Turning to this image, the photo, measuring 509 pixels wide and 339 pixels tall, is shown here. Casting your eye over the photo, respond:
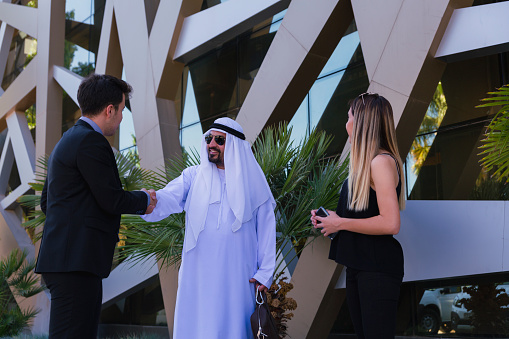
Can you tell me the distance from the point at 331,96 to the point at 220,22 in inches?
93.9

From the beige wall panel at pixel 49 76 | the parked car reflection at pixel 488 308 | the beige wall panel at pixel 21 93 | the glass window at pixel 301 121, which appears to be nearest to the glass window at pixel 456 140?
the parked car reflection at pixel 488 308

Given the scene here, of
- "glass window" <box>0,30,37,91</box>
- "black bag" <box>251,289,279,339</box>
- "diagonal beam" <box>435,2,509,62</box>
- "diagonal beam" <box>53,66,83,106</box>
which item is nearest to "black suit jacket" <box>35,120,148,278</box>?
"black bag" <box>251,289,279,339</box>

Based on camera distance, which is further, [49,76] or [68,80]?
[49,76]

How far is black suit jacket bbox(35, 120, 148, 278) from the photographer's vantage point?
316 centimetres

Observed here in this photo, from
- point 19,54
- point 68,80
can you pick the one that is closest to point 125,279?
point 68,80

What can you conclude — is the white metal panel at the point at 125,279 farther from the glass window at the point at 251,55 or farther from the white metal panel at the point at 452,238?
the white metal panel at the point at 452,238

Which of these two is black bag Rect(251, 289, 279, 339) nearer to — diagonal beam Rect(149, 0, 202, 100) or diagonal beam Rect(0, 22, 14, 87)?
diagonal beam Rect(149, 0, 202, 100)

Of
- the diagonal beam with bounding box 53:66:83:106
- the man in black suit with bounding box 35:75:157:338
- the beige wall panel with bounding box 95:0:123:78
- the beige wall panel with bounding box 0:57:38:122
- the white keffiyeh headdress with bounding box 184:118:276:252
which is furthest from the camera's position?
the beige wall panel with bounding box 0:57:38:122

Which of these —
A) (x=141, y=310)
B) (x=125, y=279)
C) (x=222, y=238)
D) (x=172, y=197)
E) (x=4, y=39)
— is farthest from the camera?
(x=4, y=39)

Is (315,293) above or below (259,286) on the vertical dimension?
below

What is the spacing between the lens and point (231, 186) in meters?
3.99

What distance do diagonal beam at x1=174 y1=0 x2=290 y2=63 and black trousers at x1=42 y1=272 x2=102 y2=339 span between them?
18.6 feet

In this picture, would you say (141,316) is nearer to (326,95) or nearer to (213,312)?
(326,95)

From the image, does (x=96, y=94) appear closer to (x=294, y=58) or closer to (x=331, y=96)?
(x=294, y=58)
